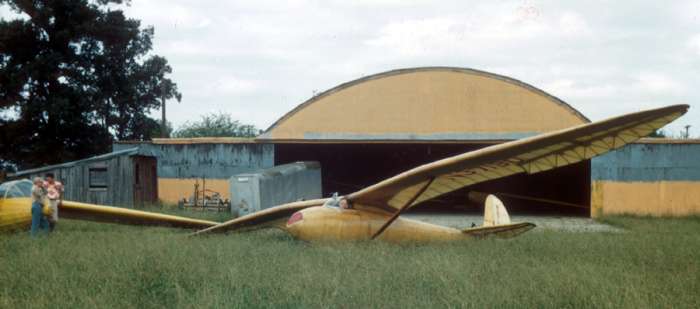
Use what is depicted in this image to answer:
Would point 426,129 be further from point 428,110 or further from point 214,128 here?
point 214,128

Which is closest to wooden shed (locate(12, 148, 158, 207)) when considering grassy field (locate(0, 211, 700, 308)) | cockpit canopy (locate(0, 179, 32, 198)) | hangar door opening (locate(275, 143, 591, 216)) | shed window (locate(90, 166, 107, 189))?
shed window (locate(90, 166, 107, 189))

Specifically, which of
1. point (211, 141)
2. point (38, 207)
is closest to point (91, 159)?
point (211, 141)

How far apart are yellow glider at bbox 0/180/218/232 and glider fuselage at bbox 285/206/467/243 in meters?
3.16

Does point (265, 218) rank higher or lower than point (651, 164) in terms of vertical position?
lower

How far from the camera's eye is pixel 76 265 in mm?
7621

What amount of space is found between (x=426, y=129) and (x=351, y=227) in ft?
40.0

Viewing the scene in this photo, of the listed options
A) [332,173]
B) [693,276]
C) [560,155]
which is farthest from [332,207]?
[332,173]

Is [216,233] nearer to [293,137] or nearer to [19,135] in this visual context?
[293,137]

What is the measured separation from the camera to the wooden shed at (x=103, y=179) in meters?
22.0

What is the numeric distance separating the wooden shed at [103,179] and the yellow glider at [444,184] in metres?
12.4

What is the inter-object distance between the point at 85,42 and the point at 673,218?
2994cm

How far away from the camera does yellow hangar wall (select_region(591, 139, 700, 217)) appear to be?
2147 cm

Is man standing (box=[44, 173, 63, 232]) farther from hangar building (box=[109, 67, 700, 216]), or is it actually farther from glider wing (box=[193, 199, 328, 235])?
hangar building (box=[109, 67, 700, 216])

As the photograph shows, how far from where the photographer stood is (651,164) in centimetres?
2164
